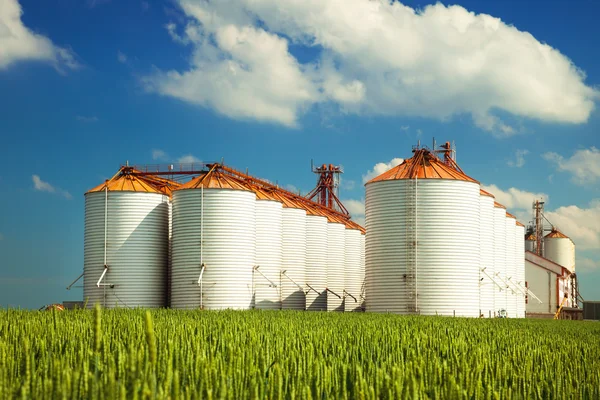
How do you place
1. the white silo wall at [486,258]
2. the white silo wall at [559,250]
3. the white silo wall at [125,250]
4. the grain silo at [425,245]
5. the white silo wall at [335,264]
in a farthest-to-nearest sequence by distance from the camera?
the white silo wall at [559,250] → the white silo wall at [335,264] → the white silo wall at [486,258] → the white silo wall at [125,250] → the grain silo at [425,245]

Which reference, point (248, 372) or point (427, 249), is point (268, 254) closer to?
point (427, 249)

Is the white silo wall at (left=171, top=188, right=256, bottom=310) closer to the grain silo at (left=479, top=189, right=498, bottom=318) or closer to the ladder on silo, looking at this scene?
the ladder on silo

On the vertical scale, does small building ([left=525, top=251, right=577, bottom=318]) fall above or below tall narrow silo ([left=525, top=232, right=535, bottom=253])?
below

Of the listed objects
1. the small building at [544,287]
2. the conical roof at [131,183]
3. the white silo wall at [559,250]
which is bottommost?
the small building at [544,287]

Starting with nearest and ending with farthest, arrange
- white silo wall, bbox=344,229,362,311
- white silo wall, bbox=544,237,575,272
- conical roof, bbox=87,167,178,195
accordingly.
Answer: conical roof, bbox=87,167,178,195 → white silo wall, bbox=344,229,362,311 → white silo wall, bbox=544,237,575,272

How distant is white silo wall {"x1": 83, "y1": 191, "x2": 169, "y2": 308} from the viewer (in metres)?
41.7

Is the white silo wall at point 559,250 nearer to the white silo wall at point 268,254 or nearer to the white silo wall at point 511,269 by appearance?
the white silo wall at point 511,269

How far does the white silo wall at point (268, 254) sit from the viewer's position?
147ft

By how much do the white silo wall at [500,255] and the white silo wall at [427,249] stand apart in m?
12.7

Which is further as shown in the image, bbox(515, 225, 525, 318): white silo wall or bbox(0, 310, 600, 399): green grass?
bbox(515, 225, 525, 318): white silo wall

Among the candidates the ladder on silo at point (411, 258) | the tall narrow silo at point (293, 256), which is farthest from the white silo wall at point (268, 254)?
the ladder on silo at point (411, 258)

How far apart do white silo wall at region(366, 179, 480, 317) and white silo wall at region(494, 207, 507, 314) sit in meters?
12.7

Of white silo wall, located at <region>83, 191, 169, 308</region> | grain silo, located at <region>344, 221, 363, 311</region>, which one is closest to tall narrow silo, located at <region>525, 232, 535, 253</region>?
grain silo, located at <region>344, 221, 363, 311</region>

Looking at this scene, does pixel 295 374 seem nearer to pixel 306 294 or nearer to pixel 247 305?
pixel 247 305
